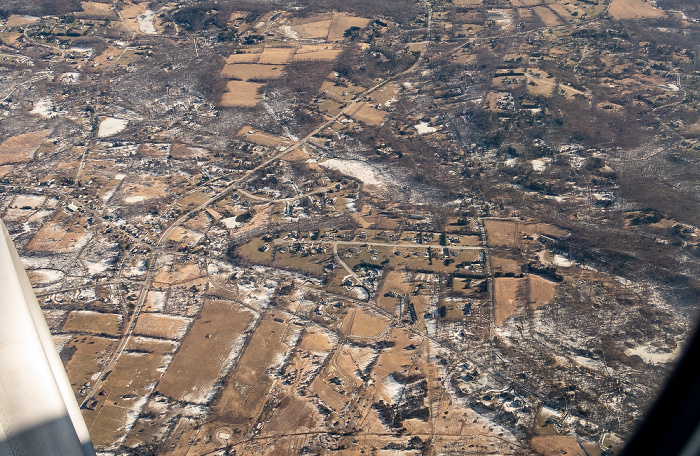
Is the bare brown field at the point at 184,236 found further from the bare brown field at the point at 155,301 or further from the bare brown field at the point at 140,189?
the bare brown field at the point at 140,189

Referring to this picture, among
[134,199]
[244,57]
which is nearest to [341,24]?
[244,57]

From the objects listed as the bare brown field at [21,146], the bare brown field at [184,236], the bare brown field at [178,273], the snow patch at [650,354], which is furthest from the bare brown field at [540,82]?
the bare brown field at [21,146]

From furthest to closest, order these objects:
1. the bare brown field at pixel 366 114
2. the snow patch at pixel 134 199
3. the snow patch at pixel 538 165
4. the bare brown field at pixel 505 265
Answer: the bare brown field at pixel 366 114 < the snow patch at pixel 538 165 < the snow patch at pixel 134 199 < the bare brown field at pixel 505 265

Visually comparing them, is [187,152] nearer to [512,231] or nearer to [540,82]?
[512,231]

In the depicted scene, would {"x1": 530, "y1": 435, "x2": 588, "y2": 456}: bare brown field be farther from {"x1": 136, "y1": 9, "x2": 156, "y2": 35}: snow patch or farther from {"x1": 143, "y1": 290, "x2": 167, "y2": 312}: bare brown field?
{"x1": 136, "y1": 9, "x2": 156, "y2": 35}: snow patch

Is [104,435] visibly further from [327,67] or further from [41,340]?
[327,67]
